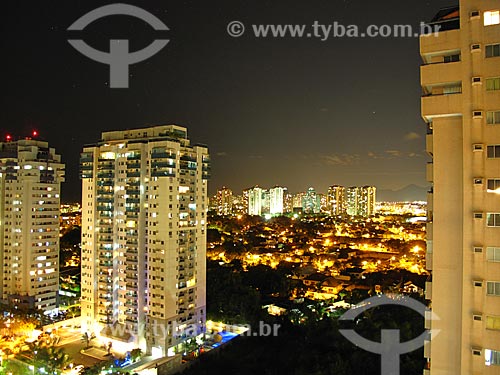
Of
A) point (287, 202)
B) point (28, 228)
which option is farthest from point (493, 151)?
point (287, 202)

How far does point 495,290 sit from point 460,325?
39 centimetres

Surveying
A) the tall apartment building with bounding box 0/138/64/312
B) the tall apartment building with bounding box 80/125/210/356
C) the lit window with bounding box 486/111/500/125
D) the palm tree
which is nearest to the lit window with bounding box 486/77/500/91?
the lit window with bounding box 486/111/500/125

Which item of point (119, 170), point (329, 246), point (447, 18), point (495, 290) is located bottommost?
point (329, 246)

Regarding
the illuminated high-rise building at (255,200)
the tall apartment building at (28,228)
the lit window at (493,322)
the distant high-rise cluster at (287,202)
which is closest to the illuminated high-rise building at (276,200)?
the distant high-rise cluster at (287,202)

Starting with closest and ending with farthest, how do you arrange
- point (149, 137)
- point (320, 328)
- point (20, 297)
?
point (320, 328)
point (149, 137)
point (20, 297)

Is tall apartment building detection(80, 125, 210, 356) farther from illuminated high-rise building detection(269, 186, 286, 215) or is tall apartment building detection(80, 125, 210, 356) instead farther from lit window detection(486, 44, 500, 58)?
illuminated high-rise building detection(269, 186, 286, 215)

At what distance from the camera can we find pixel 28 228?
1242cm

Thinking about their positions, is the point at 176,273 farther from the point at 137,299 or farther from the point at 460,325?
the point at 460,325

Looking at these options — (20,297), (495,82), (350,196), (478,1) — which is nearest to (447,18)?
(478,1)

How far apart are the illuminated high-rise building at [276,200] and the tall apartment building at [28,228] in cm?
4244

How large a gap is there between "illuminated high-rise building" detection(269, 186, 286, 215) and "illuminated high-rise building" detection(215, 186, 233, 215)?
21.4 ft

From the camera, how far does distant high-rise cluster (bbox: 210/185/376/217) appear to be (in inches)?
2136

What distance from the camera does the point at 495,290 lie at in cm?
285

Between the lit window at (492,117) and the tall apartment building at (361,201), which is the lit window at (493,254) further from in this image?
the tall apartment building at (361,201)
